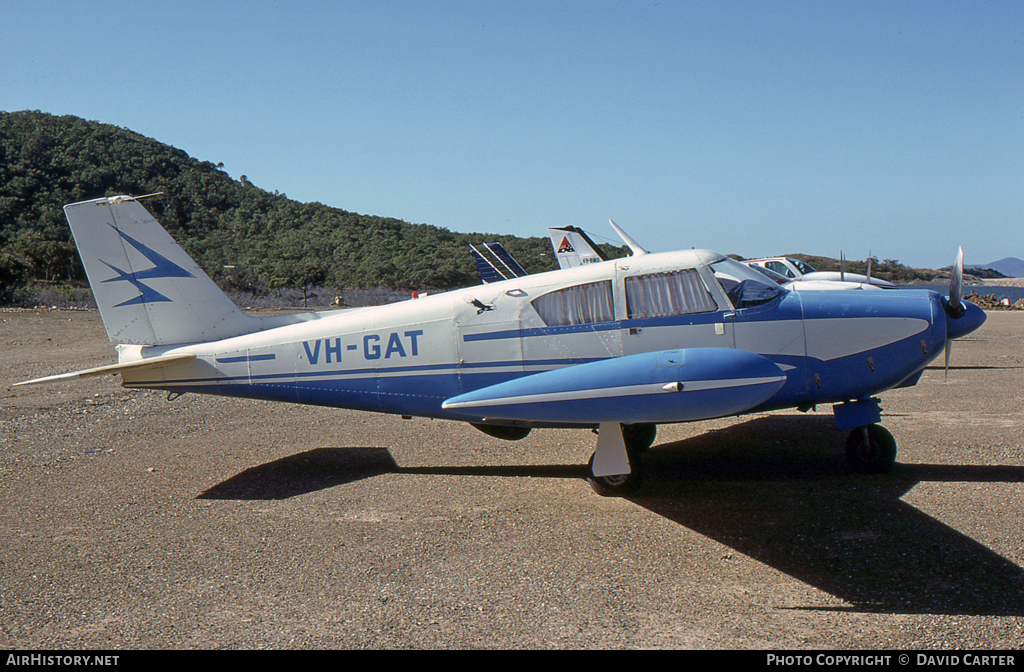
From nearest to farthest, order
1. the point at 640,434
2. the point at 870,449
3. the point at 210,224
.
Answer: the point at 870,449
the point at 640,434
the point at 210,224

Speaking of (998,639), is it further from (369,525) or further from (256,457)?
(256,457)

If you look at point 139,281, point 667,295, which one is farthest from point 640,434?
point 139,281

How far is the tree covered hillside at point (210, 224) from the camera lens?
6569cm

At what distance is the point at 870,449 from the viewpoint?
23.8 ft

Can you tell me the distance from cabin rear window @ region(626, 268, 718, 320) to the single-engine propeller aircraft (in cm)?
1

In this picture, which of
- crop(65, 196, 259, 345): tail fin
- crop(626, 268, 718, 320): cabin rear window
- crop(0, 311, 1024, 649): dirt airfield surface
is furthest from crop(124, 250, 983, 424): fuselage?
crop(65, 196, 259, 345): tail fin

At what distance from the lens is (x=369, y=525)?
630 centimetres

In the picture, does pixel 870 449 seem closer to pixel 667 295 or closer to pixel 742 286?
pixel 742 286

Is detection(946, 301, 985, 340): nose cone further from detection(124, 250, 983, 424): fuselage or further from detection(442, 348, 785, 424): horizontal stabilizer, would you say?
detection(442, 348, 785, 424): horizontal stabilizer

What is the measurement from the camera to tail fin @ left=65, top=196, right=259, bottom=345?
8008 millimetres

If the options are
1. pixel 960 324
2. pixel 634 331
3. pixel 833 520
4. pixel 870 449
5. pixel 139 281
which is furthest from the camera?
pixel 139 281

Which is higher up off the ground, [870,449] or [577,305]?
[577,305]

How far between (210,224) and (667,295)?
97484 millimetres
